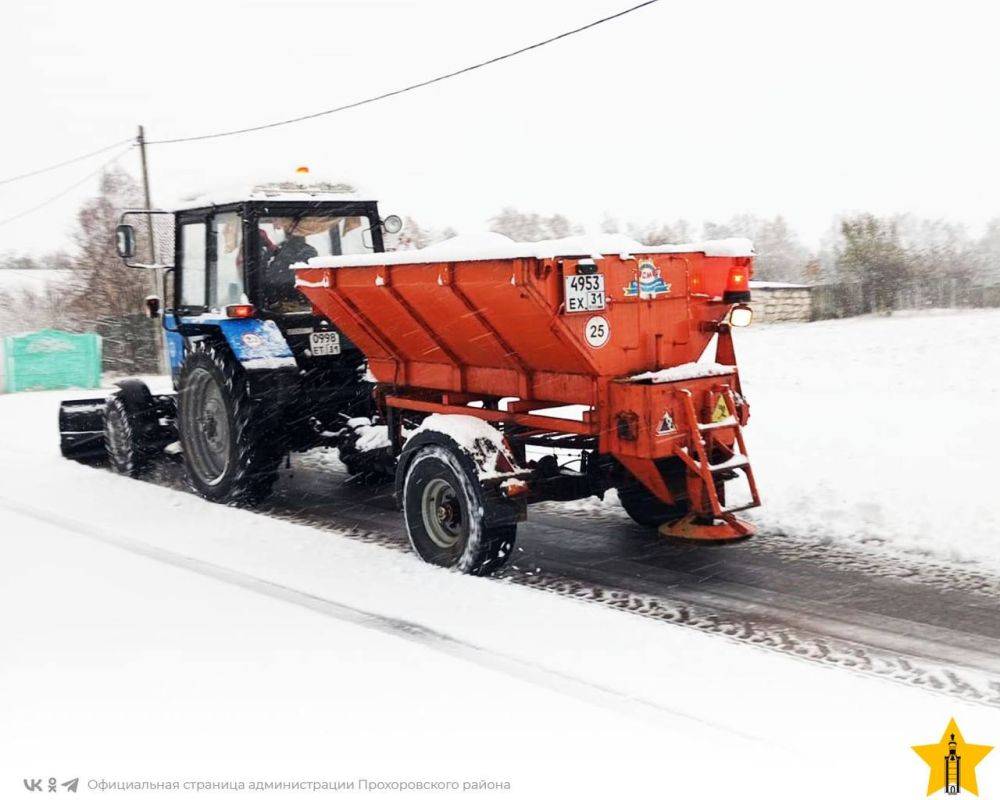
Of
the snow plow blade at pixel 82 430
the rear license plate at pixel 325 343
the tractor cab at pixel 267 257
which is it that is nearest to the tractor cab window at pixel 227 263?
the tractor cab at pixel 267 257

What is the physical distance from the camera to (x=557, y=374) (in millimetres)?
6043

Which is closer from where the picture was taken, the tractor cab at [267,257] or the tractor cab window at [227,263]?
the tractor cab at [267,257]

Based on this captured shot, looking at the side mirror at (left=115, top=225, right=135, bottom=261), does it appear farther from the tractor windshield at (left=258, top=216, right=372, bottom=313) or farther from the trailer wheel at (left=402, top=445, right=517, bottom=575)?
the trailer wheel at (left=402, top=445, right=517, bottom=575)

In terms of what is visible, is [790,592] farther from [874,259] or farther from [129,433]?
[874,259]

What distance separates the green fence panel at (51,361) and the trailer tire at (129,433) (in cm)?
1266

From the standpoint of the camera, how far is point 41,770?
3.79 meters

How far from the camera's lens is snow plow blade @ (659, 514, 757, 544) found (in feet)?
20.1

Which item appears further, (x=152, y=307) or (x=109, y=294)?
(x=109, y=294)

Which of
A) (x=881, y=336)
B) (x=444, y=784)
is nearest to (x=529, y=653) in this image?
(x=444, y=784)

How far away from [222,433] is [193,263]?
59.7 inches

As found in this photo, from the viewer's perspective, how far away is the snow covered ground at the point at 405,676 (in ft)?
12.0

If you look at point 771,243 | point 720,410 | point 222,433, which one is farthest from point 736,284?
point 771,243

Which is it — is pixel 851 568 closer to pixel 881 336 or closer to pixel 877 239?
pixel 881 336

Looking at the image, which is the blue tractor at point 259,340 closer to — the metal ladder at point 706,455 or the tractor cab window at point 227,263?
the tractor cab window at point 227,263
